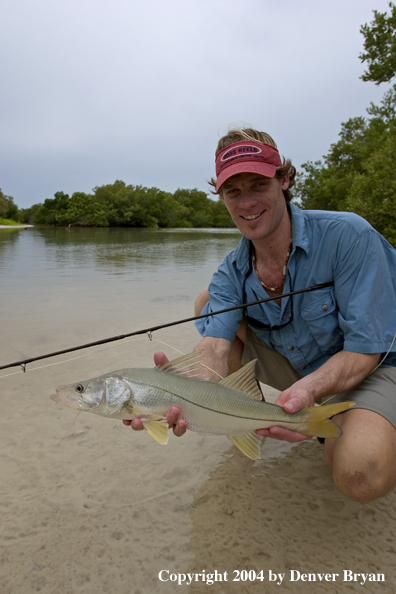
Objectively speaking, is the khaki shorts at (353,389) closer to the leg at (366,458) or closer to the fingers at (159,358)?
the leg at (366,458)

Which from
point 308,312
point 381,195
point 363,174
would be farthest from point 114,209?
point 308,312

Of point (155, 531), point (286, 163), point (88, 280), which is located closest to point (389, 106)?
point (88, 280)

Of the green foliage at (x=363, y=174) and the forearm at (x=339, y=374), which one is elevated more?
the green foliage at (x=363, y=174)

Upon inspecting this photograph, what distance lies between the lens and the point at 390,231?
618 inches

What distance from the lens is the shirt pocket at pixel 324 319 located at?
9.61ft

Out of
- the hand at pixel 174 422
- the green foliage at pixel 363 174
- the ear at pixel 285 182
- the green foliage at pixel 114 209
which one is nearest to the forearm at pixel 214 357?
the hand at pixel 174 422

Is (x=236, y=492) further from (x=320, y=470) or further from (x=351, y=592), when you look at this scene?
(x=351, y=592)

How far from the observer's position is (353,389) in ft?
8.89

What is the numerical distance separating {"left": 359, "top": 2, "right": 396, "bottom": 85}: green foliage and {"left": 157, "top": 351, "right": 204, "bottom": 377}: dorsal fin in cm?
2658

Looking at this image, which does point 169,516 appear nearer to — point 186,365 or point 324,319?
point 186,365

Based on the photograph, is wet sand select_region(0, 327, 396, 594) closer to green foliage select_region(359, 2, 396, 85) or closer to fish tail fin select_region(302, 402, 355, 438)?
fish tail fin select_region(302, 402, 355, 438)

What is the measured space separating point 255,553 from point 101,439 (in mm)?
1606

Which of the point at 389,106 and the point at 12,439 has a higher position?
the point at 389,106

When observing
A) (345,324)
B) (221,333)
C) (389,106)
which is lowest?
(221,333)
